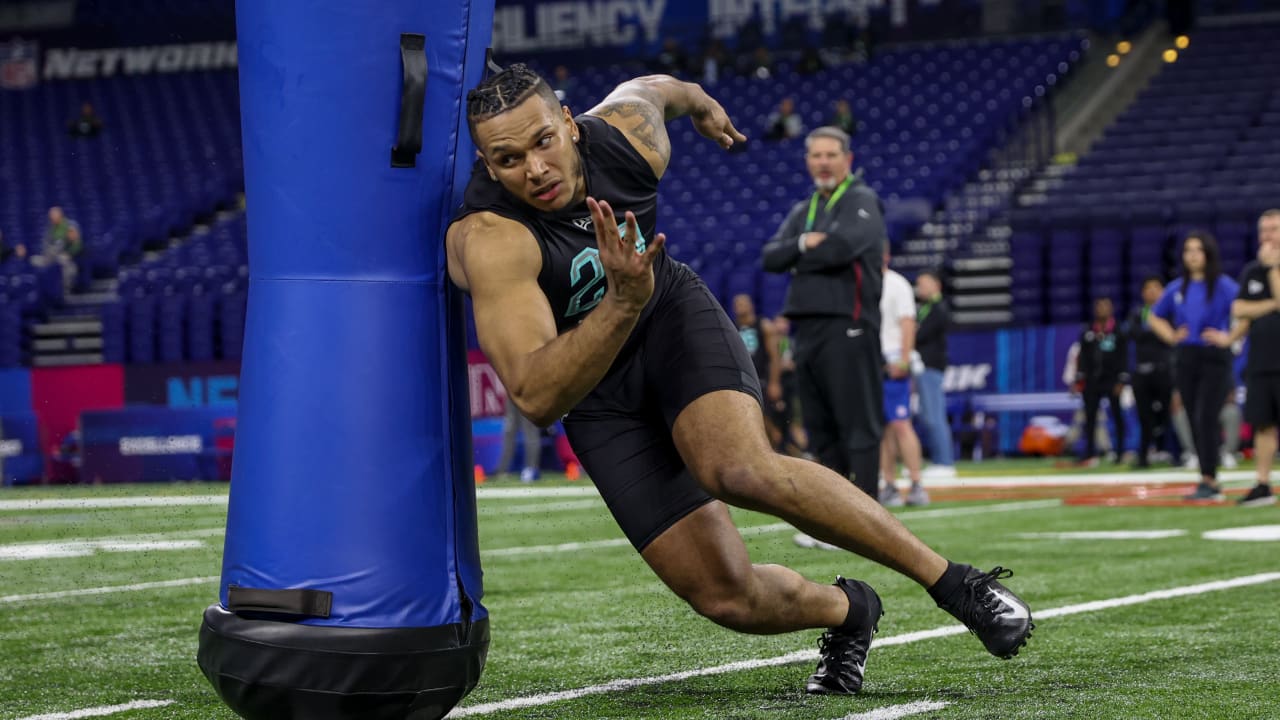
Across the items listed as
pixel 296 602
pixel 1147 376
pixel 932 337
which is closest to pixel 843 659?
pixel 296 602

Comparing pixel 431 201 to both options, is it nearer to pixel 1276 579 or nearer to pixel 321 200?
pixel 321 200

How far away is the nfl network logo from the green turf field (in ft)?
73.4

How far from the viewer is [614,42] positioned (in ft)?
97.8

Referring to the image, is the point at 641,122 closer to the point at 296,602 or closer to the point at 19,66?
the point at 296,602

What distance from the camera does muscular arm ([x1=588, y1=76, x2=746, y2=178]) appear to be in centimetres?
390

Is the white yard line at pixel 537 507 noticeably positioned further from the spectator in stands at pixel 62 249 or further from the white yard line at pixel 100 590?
the spectator in stands at pixel 62 249

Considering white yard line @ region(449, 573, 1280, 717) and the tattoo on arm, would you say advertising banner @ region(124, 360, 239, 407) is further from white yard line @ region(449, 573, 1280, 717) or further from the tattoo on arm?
the tattoo on arm

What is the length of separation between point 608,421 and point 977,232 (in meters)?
18.6

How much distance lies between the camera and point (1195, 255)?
10.4 meters

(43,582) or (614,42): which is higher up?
(614,42)

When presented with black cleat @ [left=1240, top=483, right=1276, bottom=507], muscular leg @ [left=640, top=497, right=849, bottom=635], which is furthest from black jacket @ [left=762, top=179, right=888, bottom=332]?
muscular leg @ [left=640, top=497, right=849, bottom=635]

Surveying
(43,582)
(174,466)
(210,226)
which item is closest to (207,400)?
(174,466)

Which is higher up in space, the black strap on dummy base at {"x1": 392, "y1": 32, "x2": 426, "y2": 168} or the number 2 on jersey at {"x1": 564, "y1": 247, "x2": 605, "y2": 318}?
the black strap on dummy base at {"x1": 392, "y1": 32, "x2": 426, "y2": 168}

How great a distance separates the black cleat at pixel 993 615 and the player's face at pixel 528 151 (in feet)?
3.98
